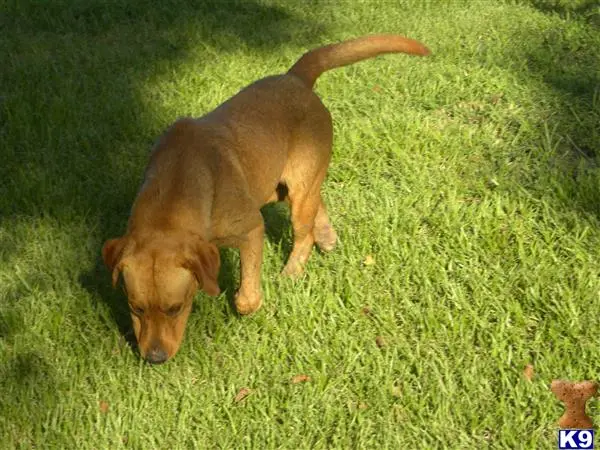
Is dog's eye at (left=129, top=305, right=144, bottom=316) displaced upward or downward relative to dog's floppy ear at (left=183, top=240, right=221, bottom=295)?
downward

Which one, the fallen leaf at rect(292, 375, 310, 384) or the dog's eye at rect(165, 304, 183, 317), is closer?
the dog's eye at rect(165, 304, 183, 317)

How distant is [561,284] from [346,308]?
45.9 inches

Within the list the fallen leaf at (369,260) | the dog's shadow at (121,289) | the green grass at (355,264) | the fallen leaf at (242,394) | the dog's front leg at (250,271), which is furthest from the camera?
the fallen leaf at (369,260)

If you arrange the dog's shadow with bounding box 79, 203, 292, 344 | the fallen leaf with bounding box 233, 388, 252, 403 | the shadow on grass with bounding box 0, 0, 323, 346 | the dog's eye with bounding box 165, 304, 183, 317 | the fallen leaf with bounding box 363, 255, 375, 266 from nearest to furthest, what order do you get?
1. the dog's eye with bounding box 165, 304, 183, 317
2. the fallen leaf with bounding box 233, 388, 252, 403
3. the dog's shadow with bounding box 79, 203, 292, 344
4. the fallen leaf with bounding box 363, 255, 375, 266
5. the shadow on grass with bounding box 0, 0, 323, 346

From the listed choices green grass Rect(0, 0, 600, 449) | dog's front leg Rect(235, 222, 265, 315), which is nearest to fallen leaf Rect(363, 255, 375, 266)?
green grass Rect(0, 0, 600, 449)

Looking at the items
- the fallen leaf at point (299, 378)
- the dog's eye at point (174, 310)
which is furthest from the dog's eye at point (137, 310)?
the fallen leaf at point (299, 378)

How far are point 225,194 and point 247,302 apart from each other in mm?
608

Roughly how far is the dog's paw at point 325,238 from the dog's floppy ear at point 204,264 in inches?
56.8

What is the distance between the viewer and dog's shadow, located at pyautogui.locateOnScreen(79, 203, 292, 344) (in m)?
4.23

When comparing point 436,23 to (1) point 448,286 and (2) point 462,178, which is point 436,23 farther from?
(1) point 448,286

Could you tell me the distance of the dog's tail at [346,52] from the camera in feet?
15.4

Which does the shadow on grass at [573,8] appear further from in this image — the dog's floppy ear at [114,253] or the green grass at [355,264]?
the dog's floppy ear at [114,253]

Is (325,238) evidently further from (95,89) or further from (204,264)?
(95,89)

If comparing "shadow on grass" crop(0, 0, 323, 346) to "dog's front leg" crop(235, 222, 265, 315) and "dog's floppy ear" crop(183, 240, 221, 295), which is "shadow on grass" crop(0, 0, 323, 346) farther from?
"dog's floppy ear" crop(183, 240, 221, 295)
